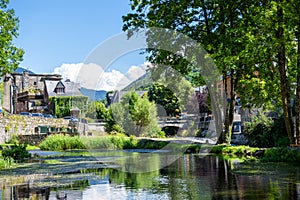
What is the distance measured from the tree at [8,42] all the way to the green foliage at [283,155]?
17.4 m

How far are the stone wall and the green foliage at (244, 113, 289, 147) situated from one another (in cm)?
1911

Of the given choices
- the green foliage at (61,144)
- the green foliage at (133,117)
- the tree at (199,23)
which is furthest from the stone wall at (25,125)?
the tree at (199,23)

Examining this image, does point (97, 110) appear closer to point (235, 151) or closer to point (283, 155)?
point (235, 151)

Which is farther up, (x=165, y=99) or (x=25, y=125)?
(x=165, y=99)

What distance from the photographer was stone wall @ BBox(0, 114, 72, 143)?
3189 cm

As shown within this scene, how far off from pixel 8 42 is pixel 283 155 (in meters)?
18.9

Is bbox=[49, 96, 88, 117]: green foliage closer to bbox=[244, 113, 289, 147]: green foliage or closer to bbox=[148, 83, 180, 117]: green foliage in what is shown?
bbox=[148, 83, 180, 117]: green foliage

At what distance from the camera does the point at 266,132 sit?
2781cm

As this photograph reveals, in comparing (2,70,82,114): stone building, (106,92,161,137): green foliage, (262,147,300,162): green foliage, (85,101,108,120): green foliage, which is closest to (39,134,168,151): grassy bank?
(106,92,161,137): green foliage

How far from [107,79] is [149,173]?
913 centimetres

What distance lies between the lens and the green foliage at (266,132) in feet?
87.0

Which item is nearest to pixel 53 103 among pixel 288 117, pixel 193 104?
pixel 193 104

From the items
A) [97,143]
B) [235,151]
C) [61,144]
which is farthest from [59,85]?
[235,151]

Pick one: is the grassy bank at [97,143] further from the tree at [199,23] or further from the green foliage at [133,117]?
the tree at [199,23]
